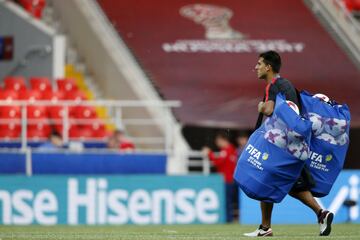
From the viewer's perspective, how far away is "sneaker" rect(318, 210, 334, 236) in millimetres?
11719

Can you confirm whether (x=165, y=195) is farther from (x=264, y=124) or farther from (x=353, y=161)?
(x=264, y=124)

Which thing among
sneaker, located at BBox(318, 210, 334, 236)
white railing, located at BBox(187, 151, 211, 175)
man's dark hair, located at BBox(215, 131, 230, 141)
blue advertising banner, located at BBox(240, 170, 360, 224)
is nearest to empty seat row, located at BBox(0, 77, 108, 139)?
white railing, located at BBox(187, 151, 211, 175)

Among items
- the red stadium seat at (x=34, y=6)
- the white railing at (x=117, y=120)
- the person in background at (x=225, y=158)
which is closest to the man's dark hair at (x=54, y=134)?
the white railing at (x=117, y=120)

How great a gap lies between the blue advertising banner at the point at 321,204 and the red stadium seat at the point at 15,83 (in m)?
5.23

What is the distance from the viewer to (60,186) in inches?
765

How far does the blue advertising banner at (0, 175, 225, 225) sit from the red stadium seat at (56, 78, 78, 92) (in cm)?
397

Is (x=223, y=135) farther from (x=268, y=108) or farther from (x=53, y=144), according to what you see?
(x=268, y=108)

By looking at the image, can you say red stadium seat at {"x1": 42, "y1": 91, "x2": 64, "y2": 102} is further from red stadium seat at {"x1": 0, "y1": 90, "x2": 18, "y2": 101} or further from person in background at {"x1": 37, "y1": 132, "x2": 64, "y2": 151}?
person in background at {"x1": 37, "y1": 132, "x2": 64, "y2": 151}

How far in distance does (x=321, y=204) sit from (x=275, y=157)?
8602 mm

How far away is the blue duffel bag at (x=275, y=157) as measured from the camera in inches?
454

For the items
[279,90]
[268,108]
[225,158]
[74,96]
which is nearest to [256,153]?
[268,108]

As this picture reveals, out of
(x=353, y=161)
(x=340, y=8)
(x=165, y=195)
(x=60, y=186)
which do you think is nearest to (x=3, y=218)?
(x=60, y=186)

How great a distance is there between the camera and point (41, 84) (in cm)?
2297

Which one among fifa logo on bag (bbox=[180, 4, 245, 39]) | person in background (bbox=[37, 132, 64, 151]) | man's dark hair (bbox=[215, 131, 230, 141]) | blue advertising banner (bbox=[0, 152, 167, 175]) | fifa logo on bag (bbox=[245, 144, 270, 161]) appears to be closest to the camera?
fifa logo on bag (bbox=[245, 144, 270, 161])
